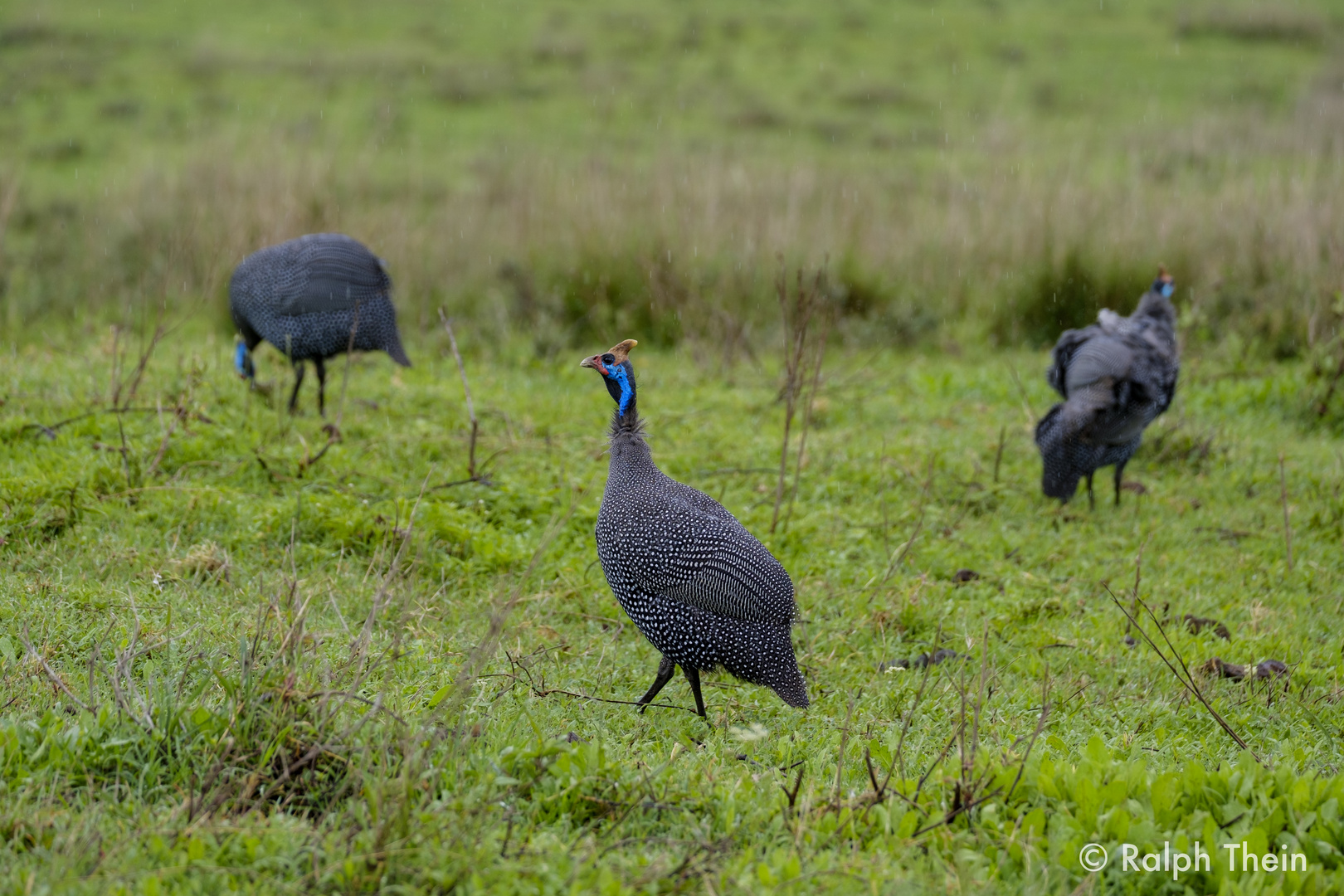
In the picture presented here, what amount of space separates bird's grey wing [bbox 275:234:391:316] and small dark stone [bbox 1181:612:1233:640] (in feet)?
13.7

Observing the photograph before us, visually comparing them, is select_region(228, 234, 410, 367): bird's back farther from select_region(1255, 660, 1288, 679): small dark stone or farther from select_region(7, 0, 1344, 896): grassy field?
select_region(1255, 660, 1288, 679): small dark stone

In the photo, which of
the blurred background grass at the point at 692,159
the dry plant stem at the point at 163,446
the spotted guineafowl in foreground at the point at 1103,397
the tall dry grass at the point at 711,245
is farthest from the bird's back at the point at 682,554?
the tall dry grass at the point at 711,245

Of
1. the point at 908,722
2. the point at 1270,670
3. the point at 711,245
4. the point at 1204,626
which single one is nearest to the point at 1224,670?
the point at 1270,670

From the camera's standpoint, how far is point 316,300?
19.8ft

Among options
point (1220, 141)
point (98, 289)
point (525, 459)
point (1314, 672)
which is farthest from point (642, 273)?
point (1220, 141)

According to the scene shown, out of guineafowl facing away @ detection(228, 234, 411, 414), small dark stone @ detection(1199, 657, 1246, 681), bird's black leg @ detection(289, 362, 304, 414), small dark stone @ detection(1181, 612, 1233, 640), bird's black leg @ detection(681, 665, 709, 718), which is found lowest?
small dark stone @ detection(1181, 612, 1233, 640)

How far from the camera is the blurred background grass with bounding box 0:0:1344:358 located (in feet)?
30.4

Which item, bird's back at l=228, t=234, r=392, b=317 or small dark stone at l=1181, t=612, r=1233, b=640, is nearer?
small dark stone at l=1181, t=612, r=1233, b=640

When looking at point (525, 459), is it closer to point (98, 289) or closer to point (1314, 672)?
point (1314, 672)

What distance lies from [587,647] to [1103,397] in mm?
2957

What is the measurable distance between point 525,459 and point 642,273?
3522 mm

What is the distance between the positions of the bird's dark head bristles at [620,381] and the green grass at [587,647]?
0.31 metres

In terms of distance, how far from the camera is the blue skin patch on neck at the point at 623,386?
3914mm

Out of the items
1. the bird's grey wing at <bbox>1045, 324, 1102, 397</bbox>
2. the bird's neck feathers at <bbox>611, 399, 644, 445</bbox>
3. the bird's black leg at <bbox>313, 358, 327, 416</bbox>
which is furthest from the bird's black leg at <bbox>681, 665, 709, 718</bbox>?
the bird's grey wing at <bbox>1045, 324, 1102, 397</bbox>
